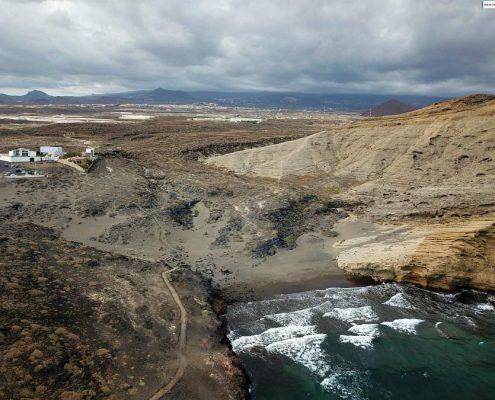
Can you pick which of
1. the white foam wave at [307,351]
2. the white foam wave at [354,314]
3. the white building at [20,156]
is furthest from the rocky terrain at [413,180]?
the white building at [20,156]

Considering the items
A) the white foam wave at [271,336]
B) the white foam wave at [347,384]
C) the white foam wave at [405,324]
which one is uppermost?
the white foam wave at [405,324]

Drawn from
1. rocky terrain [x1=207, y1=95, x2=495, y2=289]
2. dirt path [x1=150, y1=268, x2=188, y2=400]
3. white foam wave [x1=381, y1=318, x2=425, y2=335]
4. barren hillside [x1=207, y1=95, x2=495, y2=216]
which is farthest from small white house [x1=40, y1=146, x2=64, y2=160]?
white foam wave [x1=381, y1=318, x2=425, y2=335]

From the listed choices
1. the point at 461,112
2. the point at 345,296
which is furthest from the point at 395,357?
the point at 461,112

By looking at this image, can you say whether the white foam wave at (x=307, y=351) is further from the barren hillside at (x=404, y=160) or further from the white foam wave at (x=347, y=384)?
the barren hillside at (x=404, y=160)

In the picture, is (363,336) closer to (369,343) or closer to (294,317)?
(369,343)

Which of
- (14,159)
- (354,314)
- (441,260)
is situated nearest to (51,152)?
(14,159)

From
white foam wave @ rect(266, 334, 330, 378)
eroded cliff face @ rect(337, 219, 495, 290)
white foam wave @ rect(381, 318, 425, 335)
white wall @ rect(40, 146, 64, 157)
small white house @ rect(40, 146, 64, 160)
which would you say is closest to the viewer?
white foam wave @ rect(266, 334, 330, 378)

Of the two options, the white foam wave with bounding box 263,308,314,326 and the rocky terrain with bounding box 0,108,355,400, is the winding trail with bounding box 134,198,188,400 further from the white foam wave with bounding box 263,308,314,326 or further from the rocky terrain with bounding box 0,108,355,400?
the white foam wave with bounding box 263,308,314,326
